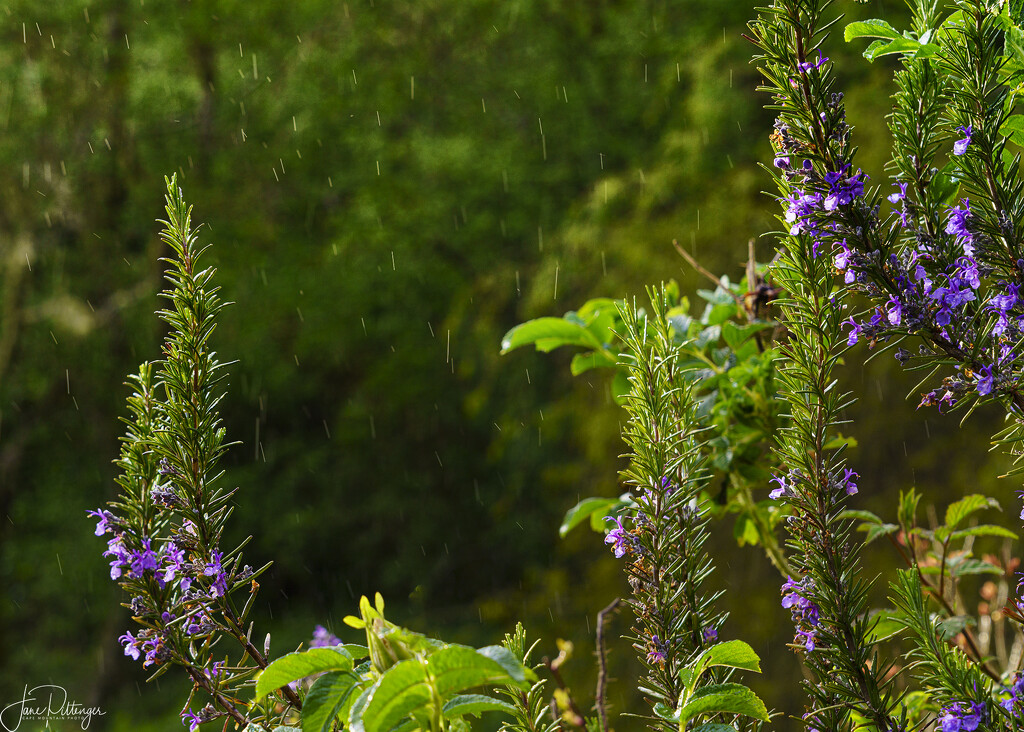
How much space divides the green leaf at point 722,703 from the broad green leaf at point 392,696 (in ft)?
0.71

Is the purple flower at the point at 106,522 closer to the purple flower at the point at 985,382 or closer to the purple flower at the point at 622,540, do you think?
the purple flower at the point at 622,540

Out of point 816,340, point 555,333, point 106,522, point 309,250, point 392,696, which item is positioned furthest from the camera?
point 309,250

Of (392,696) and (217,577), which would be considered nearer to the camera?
(392,696)

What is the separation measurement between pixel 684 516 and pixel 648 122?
26.0ft

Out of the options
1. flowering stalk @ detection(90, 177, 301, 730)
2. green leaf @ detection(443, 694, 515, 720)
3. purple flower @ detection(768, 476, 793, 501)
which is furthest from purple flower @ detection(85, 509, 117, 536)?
purple flower @ detection(768, 476, 793, 501)

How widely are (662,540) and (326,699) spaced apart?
0.32m

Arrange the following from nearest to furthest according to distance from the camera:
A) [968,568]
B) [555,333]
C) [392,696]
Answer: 1. [392,696]
2. [968,568]
3. [555,333]

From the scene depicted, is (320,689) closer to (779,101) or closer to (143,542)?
(143,542)

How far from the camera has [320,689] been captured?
607 millimetres

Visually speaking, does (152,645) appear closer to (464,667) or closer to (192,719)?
(192,719)

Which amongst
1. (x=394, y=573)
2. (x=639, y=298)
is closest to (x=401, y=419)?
(x=394, y=573)

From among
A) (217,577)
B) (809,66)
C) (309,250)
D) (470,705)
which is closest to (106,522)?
(217,577)

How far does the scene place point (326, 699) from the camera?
607 millimetres

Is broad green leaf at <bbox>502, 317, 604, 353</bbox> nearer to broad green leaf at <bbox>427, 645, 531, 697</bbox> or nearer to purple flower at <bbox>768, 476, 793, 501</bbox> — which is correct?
purple flower at <bbox>768, 476, 793, 501</bbox>
